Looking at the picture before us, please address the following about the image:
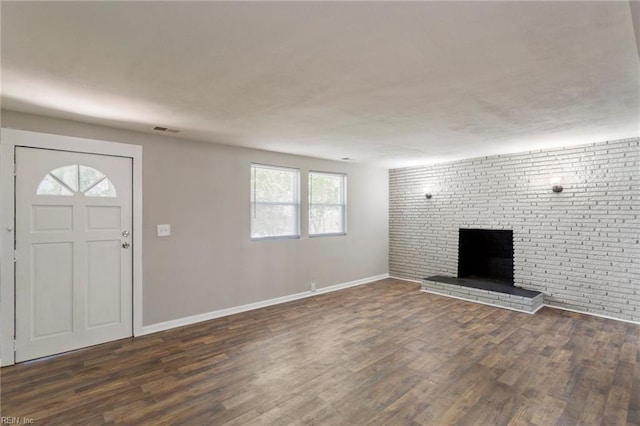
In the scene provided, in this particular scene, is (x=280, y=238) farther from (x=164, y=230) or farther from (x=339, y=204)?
(x=164, y=230)

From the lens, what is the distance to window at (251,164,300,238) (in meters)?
4.82

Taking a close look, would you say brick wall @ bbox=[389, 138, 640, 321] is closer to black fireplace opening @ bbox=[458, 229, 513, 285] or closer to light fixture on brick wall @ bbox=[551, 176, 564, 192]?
light fixture on brick wall @ bbox=[551, 176, 564, 192]

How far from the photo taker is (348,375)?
9.04ft

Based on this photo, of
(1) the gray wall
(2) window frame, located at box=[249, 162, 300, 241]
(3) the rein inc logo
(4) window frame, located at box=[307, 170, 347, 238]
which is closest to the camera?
(3) the rein inc logo

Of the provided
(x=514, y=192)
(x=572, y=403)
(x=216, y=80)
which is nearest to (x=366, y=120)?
(x=216, y=80)

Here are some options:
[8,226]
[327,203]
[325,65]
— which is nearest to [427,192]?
[327,203]

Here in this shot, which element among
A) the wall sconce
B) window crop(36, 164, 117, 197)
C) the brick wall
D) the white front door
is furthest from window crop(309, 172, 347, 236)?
the wall sconce

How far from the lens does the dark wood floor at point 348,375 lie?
7.34 feet

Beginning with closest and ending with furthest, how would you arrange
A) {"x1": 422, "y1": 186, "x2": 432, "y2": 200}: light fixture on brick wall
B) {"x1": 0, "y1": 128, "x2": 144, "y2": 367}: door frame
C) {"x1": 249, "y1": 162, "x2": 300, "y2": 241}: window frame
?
{"x1": 0, "y1": 128, "x2": 144, "y2": 367}: door frame, {"x1": 249, "y1": 162, "x2": 300, "y2": 241}: window frame, {"x1": 422, "y1": 186, "x2": 432, "y2": 200}: light fixture on brick wall

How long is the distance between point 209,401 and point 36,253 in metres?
2.38

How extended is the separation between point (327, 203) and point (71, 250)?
3.80 m

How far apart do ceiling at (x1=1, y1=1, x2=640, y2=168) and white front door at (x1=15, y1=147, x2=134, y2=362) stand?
0.60m

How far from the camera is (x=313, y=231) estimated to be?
5.55 m

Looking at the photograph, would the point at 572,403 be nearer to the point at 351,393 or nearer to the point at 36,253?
the point at 351,393
